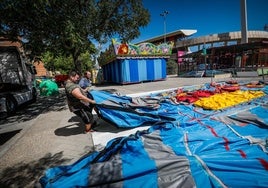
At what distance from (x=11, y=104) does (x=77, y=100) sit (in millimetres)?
5805

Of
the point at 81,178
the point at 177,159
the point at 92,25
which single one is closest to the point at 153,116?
the point at 177,159

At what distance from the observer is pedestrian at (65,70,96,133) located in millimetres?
4543

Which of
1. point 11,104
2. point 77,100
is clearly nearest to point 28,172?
point 77,100

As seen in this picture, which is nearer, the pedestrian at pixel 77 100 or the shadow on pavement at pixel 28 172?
the shadow on pavement at pixel 28 172

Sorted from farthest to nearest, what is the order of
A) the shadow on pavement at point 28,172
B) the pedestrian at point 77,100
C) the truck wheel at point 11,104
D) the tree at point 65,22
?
the truck wheel at point 11,104, the tree at point 65,22, the pedestrian at point 77,100, the shadow on pavement at point 28,172

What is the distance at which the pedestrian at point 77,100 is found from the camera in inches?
179

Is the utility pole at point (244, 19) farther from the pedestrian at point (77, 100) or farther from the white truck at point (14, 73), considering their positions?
the pedestrian at point (77, 100)

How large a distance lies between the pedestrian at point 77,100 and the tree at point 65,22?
2801 millimetres

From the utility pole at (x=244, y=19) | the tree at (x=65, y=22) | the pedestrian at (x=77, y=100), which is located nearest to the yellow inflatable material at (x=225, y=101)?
the pedestrian at (x=77, y=100)

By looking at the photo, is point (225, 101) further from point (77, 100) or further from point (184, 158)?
point (77, 100)

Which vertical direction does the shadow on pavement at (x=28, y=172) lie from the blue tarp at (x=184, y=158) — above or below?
below

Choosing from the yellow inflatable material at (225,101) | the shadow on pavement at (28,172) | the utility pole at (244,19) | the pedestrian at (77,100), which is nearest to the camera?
the shadow on pavement at (28,172)

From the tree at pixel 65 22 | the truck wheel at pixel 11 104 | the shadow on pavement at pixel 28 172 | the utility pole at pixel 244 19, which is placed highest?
the utility pole at pixel 244 19

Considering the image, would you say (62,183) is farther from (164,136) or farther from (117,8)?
(117,8)
